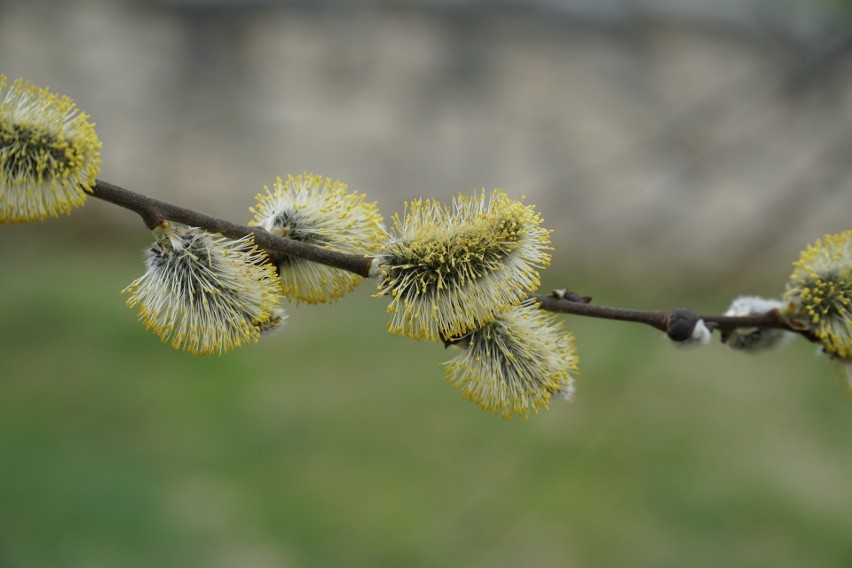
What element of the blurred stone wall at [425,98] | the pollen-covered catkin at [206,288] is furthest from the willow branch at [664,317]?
the blurred stone wall at [425,98]

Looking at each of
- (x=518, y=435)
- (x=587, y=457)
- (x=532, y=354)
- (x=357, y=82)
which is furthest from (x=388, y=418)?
(x=532, y=354)

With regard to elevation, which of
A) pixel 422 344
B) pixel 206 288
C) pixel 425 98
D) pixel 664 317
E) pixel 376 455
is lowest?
pixel 206 288

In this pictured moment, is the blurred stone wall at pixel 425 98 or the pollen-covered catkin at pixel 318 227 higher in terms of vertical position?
the blurred stone wall at pixel 425 98

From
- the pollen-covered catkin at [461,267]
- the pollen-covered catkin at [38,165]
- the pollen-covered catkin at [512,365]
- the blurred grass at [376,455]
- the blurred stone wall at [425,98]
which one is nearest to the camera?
the pollen-covered catkin at [38,165]

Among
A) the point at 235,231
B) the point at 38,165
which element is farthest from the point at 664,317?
the point at 38,165

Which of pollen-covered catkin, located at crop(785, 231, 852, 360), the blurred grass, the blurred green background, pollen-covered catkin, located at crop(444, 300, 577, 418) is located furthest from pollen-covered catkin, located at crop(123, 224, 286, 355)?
the blurred grass

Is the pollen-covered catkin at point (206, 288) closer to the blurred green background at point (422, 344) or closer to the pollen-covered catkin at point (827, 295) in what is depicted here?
the pollen-covered catkin at point (827, 295)

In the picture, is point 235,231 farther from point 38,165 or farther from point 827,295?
point 827,295
